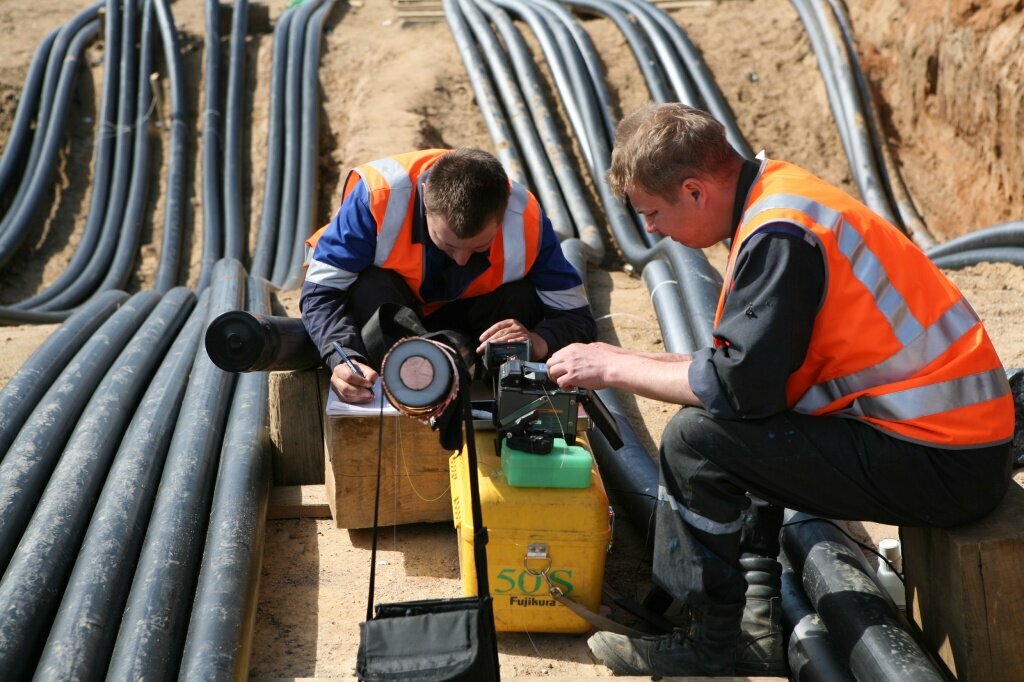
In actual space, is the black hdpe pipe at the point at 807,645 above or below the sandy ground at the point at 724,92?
below

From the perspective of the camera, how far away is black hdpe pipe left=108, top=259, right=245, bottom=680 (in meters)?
2.46

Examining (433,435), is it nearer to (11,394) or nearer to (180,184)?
(11,394)

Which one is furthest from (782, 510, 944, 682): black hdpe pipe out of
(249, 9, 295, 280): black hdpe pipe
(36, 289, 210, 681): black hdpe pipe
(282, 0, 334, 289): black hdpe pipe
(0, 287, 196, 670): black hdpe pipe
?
(249, 9, 295, 280): black hdpe pipe

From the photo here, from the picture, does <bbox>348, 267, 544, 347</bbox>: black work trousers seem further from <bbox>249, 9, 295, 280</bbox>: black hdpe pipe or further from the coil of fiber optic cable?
<bbox>249, 9, 295, 280</bbox>: black hdpe pipe

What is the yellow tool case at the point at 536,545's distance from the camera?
8.84ft

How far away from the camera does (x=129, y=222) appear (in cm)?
828

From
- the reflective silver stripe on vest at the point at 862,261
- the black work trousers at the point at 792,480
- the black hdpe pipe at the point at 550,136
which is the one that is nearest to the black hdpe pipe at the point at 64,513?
the black work trousers at the point at 792,480

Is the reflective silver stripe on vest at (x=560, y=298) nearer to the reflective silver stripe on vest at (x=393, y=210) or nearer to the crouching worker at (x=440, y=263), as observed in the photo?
the crouching worker at (x=440, y=263)

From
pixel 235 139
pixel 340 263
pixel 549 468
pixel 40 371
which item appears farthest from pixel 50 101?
pixel 549 468

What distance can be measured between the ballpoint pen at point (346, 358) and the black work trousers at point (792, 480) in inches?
40.8

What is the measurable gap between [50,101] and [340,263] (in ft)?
23.6

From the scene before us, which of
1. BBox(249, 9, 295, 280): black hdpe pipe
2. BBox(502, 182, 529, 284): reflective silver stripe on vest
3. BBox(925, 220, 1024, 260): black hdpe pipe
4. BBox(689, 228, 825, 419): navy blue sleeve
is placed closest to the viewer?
BBox(689, 228, 825, 419): navy blue sleeve

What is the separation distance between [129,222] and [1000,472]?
7.45m

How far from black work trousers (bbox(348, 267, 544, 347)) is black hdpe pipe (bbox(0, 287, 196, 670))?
39.2 inches
